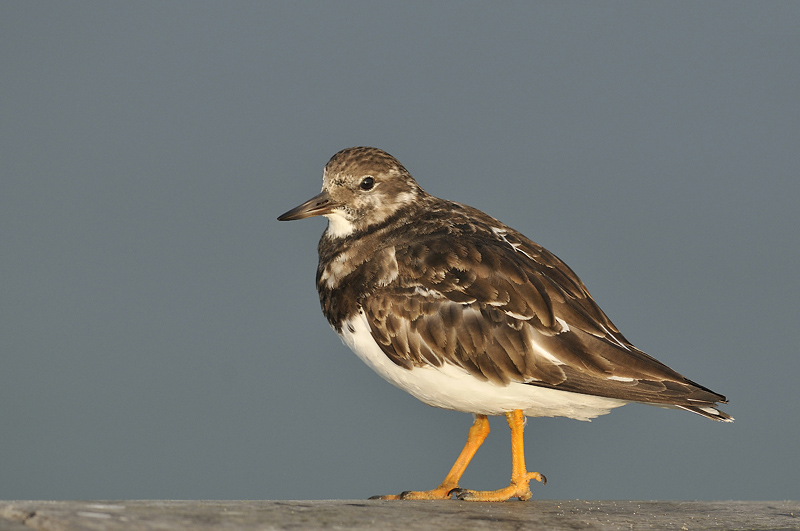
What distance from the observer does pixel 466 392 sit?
594 cm

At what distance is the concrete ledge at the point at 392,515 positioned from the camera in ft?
13.0

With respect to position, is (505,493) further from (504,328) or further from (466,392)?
(504,328)

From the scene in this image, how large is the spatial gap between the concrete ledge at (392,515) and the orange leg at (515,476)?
14 cm

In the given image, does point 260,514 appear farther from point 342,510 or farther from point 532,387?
point 532,387

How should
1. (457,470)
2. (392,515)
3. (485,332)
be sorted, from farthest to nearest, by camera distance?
(457,470), (485,332), (392,515)

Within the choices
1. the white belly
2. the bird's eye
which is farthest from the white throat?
the white belly

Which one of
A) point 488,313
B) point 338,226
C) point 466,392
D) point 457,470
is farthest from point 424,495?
point 338,226

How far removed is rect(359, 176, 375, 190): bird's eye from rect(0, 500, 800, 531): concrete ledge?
2522 mm

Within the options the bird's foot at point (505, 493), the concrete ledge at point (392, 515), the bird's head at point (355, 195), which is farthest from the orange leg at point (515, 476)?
the bird's head at point (355, 195)

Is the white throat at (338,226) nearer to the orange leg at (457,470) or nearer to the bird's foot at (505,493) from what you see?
the orange leg at (457,470)

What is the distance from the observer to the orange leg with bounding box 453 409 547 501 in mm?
6047

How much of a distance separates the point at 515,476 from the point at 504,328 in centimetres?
111

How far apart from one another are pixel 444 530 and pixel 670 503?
2.31 meters

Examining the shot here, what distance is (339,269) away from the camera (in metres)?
6.47
